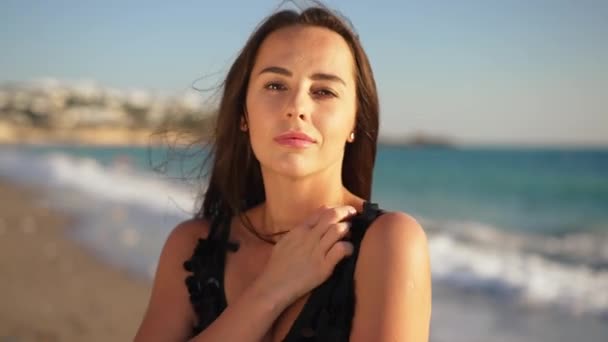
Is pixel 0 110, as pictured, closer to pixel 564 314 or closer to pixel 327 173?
pixel 564 314

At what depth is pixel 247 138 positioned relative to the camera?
2.78 metres

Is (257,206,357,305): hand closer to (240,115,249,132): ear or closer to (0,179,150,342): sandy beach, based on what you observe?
(240,115,249,132): ear

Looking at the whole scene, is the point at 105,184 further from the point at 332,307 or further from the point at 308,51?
the point at 332,307

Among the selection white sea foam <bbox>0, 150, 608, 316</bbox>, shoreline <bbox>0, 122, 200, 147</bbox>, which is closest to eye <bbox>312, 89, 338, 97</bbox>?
white sea foam <bbox>0, 150, 608, 316</bbox>

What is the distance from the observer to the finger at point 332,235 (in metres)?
2.17

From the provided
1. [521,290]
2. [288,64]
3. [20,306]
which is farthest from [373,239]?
[521,290]

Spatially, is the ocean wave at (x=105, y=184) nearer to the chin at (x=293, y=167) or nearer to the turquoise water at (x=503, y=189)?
the turquoise water at (x=503, y=189)

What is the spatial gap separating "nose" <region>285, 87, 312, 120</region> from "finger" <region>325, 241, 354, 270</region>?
1.34ft

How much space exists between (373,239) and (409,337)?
29 cm

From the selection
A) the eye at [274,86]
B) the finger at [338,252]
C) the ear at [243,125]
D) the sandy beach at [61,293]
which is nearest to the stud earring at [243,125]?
the ear at [243,125]

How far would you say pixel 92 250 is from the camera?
9.83 m

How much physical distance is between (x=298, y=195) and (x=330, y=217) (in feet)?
0.98

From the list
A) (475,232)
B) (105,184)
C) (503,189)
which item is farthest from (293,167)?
(503,189)

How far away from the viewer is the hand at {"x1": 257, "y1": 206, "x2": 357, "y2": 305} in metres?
2.16
